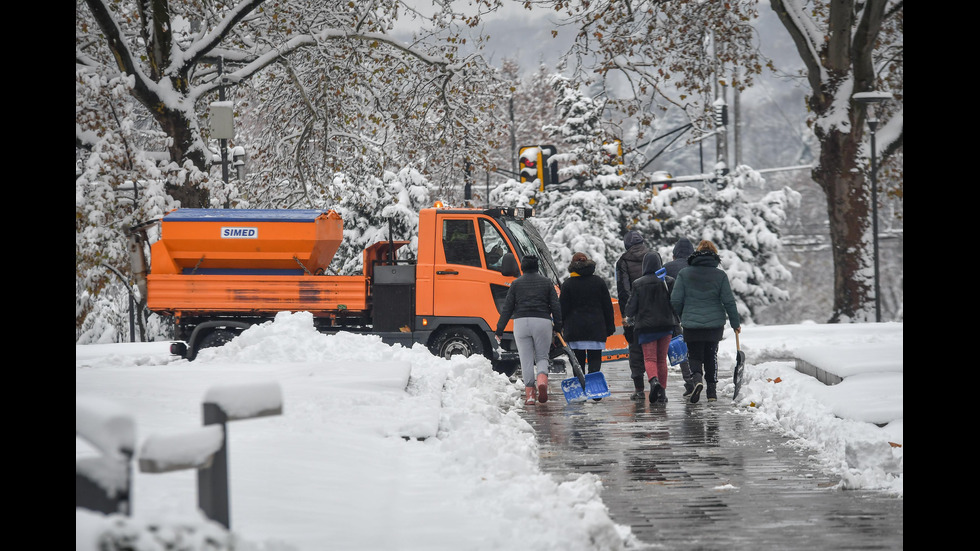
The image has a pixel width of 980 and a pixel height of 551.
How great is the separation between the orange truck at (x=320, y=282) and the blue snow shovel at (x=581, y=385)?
6.68 ft

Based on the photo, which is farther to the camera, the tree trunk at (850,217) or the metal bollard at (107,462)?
the tree trunk at (850,217)

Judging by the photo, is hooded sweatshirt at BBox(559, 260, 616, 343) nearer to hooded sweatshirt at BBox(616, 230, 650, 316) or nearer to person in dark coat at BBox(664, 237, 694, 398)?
hooded sweatshirt at BBox(616, 230, 650, 316)

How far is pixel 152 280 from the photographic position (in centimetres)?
1413

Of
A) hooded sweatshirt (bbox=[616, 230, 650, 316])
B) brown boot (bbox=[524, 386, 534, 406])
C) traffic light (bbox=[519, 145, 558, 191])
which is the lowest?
brown boot (bbox=[524, 386, 534, 406])

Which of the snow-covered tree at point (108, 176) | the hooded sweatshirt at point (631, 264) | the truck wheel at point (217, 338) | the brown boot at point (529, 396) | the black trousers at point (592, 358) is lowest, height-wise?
the brown boot at point (529, 396)

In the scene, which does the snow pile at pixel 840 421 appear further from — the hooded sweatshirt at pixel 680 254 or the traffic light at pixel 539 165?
the traffic light at pixel 539 165

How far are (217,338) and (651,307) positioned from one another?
6150 millimetres

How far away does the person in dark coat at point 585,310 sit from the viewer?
1208 cm

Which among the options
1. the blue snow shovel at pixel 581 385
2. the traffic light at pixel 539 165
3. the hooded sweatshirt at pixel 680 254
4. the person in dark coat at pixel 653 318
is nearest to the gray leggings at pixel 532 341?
the blue snow shovel at pixel 581 385

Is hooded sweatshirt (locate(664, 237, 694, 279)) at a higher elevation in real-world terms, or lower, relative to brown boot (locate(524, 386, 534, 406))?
higher

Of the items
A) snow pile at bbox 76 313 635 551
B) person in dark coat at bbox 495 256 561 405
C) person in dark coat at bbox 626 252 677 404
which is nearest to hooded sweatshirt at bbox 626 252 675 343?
person in dark coat at bbox 626 252 677 404

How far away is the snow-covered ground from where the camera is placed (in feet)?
13.0

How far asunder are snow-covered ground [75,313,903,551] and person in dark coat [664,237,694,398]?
62 centimetres
